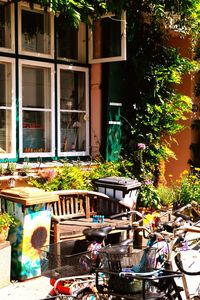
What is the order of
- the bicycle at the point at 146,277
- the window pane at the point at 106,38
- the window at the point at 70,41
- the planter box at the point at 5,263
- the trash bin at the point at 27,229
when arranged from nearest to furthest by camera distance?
the bicycle at the point at 146,277
the planter box at the point at 5,263
the trash bin at the point at 27,229
the window pane at the point at 106,38
the window at the point at 70,41

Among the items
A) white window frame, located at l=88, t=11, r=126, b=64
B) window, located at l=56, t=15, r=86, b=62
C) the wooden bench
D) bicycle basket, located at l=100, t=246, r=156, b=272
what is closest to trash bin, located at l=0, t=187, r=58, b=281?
the wooden bench

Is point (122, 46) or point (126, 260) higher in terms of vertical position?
point (122, 46)

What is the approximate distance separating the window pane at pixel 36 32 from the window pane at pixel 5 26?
0.88 feet

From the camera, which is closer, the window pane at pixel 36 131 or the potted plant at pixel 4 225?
the potted plant at pixel 4 225

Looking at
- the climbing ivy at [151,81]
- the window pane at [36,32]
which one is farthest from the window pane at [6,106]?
the climbing ivy at [151,81]

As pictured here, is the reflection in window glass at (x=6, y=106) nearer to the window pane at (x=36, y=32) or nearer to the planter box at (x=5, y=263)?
the window pane at (x=36, y=32)

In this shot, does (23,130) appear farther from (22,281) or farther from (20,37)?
(22,281)

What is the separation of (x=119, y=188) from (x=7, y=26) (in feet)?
10.3

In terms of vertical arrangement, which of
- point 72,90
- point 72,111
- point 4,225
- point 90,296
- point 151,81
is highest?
point 151,81

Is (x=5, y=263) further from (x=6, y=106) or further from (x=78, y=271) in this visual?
(x=6, y=106)

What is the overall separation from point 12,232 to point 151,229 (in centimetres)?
205

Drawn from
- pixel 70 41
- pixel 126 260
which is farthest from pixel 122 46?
pixel 126 260

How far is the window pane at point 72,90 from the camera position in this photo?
320 inches

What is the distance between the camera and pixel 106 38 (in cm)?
801
